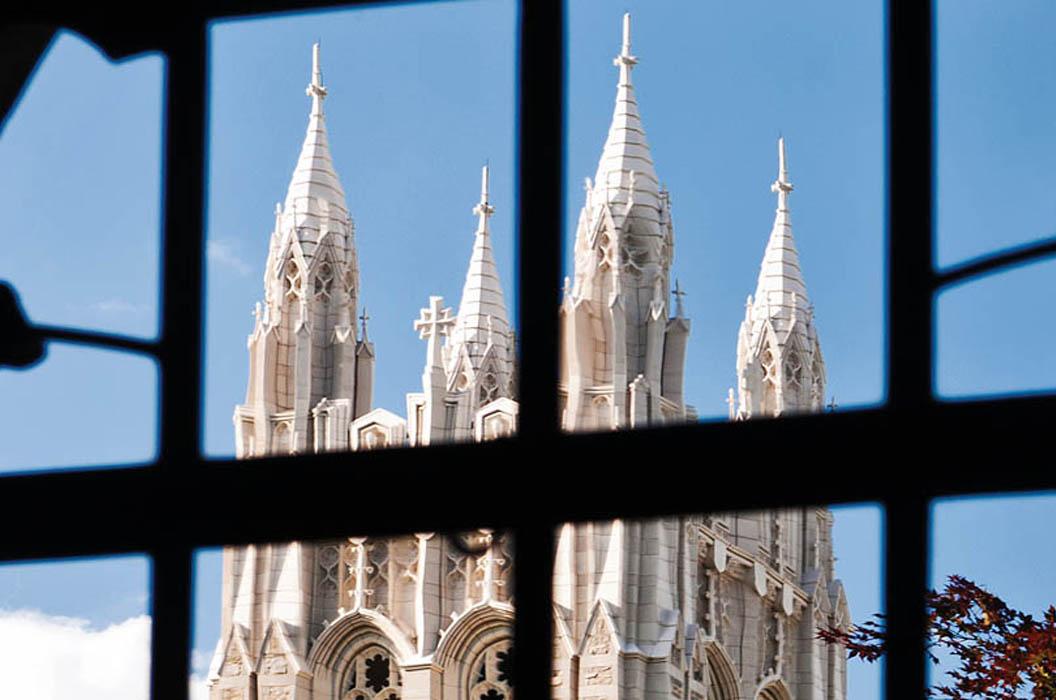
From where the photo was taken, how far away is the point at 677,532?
50000mm

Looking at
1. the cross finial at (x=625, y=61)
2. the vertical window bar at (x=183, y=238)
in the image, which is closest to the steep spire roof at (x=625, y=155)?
the cross finial at (x=625, y=61)

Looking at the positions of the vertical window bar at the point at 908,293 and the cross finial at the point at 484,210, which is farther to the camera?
the cross finial at the point at 484,210

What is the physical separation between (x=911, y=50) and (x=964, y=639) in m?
10.4

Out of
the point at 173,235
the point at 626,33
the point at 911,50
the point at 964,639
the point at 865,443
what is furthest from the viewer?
the point at 626,33

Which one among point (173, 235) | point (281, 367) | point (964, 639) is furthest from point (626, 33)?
point (173, 235)

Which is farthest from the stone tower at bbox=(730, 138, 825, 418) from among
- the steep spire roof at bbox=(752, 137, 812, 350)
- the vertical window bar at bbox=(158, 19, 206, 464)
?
the vertical window bar at bbox=(158, 19, 206, 464)

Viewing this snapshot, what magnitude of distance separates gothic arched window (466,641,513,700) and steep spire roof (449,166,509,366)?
5.16 meters

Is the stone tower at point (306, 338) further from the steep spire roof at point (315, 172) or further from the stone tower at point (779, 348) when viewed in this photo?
the stone tower at point (779, 348)

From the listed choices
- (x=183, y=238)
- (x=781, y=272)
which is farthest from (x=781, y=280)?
(x=183, y=238)

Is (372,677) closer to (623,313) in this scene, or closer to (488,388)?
(488,388)

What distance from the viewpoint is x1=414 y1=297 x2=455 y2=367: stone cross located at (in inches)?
1959

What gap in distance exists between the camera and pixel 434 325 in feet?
163

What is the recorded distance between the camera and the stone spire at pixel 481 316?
165 feet

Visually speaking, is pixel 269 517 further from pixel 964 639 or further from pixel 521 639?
pixel 964 639
